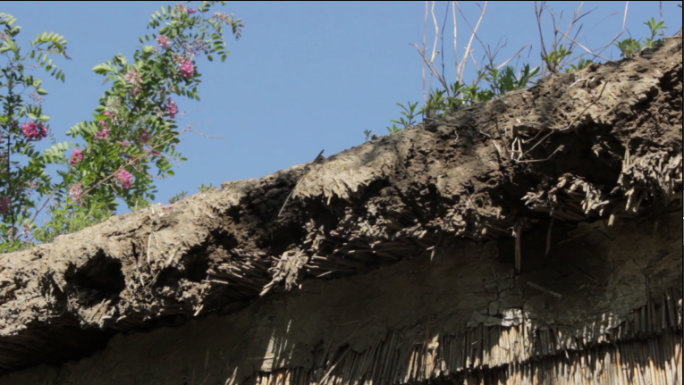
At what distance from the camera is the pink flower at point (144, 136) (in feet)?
17.9

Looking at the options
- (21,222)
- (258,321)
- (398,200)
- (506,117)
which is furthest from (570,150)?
(21,222)

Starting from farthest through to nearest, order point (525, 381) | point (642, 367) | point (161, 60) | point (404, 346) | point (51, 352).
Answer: point (161, 60) < point (51, 352) < point (404, 346) < point (525, 381) < point (642, 367)

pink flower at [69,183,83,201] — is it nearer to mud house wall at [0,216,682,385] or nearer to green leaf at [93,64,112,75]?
green leaf at [93,64,112,75]

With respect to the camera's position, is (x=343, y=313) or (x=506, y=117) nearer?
(x=506, y=117)

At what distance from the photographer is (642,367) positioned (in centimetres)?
205

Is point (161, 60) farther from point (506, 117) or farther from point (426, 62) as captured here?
point (506, 117)

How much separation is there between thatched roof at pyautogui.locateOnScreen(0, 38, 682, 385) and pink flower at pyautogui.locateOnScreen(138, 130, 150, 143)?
2.56m

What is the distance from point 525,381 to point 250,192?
1084 mm

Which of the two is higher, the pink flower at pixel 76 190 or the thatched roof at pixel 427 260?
the pink flower at pixel 76 190

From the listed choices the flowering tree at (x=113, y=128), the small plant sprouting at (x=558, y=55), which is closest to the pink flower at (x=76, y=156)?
the flowering tree at (x=113, y=128)

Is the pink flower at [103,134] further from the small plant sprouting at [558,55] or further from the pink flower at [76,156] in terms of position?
the small plant sprouting at [558,55]

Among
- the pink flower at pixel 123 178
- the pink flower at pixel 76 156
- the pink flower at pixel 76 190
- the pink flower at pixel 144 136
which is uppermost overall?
the pink flower at pixel 144 136

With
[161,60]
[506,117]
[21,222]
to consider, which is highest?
[161,60]

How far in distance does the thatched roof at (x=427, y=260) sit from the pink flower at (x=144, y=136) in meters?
2.56
